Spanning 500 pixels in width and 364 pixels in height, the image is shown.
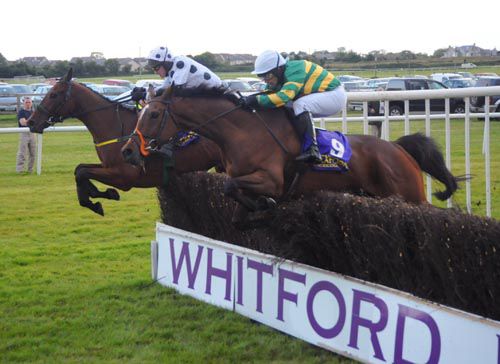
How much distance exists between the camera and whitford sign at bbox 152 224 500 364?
366cm

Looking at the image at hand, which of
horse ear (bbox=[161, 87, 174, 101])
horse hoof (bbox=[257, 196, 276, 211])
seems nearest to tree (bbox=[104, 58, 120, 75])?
horse ear (bbox=[161, 87, 174, 101])

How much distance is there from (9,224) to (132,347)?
5407 mm

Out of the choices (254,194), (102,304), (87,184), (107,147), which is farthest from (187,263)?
(107,147)

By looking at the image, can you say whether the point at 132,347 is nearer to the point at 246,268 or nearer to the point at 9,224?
the point at 246,268

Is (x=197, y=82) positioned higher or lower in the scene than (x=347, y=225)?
higher

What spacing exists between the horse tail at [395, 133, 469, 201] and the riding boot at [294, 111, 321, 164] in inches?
42.9

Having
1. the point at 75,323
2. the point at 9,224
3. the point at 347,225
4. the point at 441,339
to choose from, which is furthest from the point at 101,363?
the point at 9,224

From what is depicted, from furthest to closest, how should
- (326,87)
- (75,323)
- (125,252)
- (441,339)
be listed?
(125,252)
(326,87)
(75,323)
(441,339)

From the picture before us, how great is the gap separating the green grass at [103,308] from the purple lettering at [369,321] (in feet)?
0.78

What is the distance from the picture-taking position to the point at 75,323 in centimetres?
535

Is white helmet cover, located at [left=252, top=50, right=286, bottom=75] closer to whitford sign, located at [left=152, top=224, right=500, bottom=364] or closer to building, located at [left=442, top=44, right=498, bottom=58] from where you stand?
whitford sign, located at [left=152, top=224, right=500, bottom=364]

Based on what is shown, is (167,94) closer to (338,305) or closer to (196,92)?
(196,92)

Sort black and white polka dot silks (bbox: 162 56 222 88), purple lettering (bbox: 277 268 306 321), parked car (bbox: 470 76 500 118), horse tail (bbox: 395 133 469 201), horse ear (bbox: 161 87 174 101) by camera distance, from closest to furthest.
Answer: purple lettering (bbox: 277 268 306 321) < horse ear (bbox: 161 87 174 101) < horse tail (bbox: 395 133 469 201) < black and white polka dot silks (bbox: 162 56 222 88) < parked car (bbox: 470 76 500 118)

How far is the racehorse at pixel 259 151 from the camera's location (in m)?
5.27
